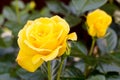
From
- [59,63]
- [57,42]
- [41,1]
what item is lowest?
[41,1]

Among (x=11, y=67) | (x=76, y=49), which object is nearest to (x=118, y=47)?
(x=76, y=49)

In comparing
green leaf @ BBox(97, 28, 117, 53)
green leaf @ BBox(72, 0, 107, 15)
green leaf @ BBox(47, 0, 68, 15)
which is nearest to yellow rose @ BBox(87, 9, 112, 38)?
green leaf @ BBox(72, 0, 107, 15)

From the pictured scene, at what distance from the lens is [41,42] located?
550mm

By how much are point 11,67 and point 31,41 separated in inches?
14.0

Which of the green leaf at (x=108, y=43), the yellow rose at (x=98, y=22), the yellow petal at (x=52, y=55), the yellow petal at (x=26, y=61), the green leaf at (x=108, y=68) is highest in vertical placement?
the yellow petal at (x=52, y=55)

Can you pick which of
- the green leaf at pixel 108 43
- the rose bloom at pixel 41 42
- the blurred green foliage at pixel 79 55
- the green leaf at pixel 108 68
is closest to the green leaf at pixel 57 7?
the blurred green foliage at pixel 79 55

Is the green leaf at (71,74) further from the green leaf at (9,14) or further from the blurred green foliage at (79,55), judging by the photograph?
the green leaf at (9,14)

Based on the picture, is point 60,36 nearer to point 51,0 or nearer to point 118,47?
point 118,47

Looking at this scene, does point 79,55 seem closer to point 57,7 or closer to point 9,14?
point 57,7

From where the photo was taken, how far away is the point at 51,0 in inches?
40.7

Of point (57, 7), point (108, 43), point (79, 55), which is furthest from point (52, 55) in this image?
point (57, 7)

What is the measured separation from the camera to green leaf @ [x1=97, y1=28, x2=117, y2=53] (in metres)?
0.85

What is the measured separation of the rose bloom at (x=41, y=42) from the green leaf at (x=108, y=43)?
0.95 ft

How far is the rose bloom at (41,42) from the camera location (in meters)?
0.55
